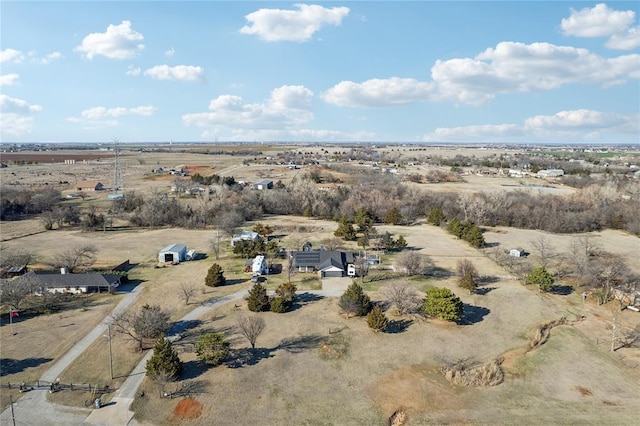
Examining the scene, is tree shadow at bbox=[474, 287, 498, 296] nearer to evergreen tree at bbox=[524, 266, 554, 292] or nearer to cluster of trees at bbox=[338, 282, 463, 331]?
evergreen tree at bbox=[524, 266, 554, 292]

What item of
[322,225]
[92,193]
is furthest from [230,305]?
[92,193]

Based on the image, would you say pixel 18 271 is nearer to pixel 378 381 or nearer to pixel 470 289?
pixel 378 381

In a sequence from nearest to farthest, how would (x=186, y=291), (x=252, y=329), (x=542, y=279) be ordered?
1. (x=252, y=329)
2. (x=186, y=291)
3. (x=542, y=279)

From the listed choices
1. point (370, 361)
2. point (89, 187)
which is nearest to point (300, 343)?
point (370, 361)

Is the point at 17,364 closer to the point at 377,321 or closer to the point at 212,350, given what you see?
the point at 212,350

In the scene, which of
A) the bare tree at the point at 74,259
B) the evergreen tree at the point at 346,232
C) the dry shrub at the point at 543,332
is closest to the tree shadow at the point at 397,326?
the dry shrub at the point at 543,332

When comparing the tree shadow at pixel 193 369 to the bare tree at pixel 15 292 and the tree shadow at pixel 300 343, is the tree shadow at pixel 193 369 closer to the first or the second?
the tree shadow at pixel 300 343

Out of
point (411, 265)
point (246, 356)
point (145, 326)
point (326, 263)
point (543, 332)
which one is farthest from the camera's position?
point (326, 263)
